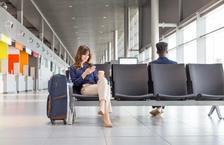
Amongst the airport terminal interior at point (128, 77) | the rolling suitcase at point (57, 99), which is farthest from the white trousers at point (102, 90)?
the rolling suitcase at point (57, 99)

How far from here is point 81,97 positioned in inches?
225

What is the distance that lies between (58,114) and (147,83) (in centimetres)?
160

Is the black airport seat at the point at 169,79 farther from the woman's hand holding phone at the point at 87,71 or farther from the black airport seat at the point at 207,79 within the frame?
the woman's hand holding phone at the point at 87,71

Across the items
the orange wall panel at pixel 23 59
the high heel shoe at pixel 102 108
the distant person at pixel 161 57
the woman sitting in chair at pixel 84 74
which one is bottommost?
the high heel shoe at pixel 102 108

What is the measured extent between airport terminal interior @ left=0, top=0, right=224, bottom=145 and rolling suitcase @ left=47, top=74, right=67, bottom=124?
0.02 m

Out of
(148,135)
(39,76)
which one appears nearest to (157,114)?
(148,135)

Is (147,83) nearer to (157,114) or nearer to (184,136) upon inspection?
(157,114)

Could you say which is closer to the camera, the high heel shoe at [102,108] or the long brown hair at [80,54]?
the high heel shoe at [102,108]

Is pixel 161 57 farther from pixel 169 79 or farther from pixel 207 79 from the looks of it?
pixel 207 79

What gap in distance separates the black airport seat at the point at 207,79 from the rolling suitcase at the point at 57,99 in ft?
6.97

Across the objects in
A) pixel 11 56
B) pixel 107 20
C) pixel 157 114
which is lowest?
pixel 157 114

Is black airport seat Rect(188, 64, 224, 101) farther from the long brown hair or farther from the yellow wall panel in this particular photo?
the yellow wall panel

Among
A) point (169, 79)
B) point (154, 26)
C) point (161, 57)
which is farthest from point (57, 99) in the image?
point (154, 26)

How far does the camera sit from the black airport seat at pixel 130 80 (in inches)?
246
